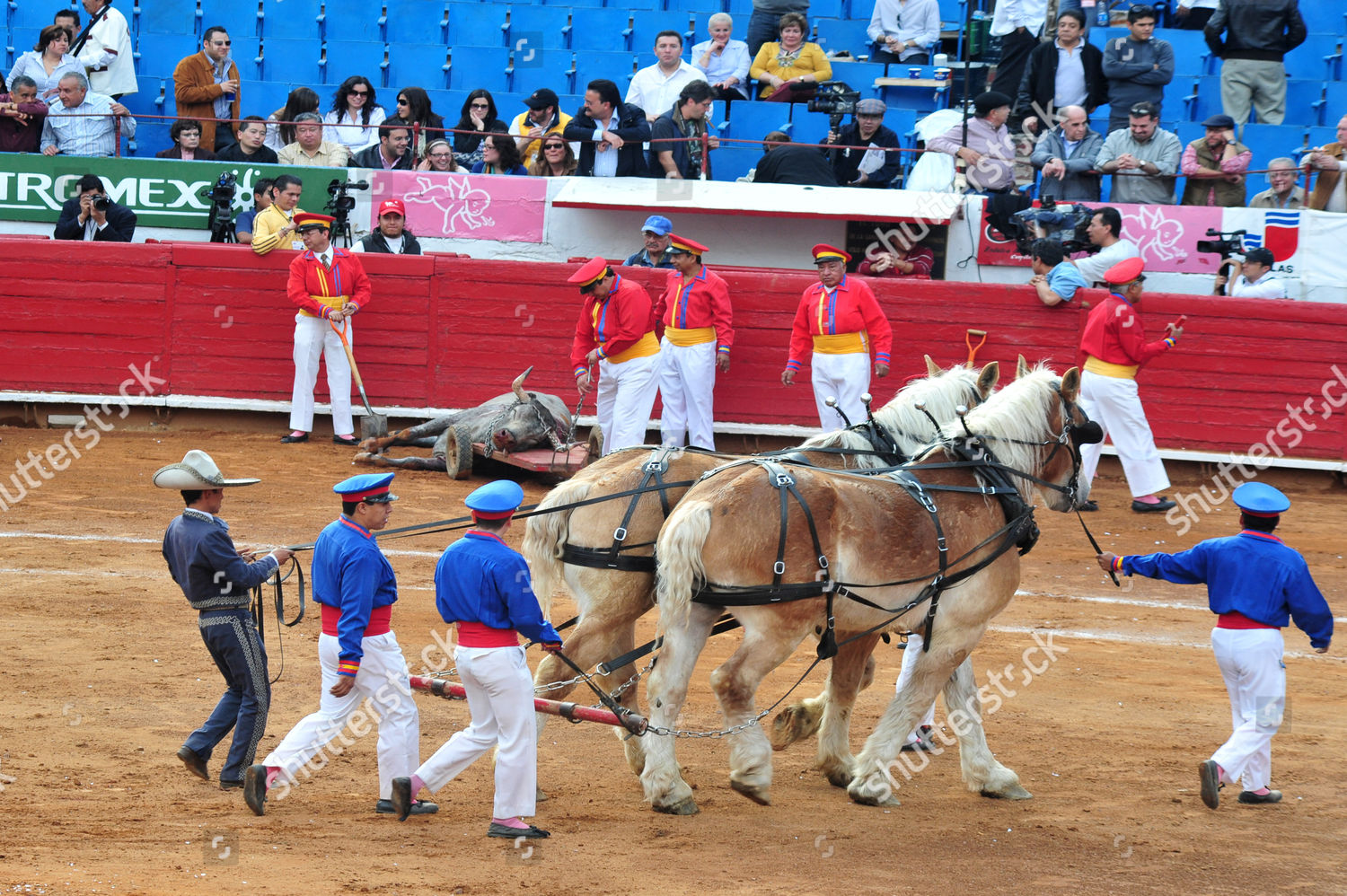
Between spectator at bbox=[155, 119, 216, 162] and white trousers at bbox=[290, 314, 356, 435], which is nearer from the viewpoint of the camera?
white trousers at bbox=[290, 314, 356, 435]

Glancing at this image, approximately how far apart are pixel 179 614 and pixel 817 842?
5263 mm

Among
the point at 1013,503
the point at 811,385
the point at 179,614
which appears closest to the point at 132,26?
the point at 811,385

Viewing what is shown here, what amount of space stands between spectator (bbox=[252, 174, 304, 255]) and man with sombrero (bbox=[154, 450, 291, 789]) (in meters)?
9.52

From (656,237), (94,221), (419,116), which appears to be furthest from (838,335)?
(94,221)

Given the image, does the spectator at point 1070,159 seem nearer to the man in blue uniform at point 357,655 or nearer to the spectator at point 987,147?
the spectator at point 987,147

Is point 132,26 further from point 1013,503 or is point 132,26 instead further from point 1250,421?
point 1013,503

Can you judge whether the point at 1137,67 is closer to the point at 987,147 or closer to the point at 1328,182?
the point at 987,147

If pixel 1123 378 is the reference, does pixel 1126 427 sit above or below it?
below

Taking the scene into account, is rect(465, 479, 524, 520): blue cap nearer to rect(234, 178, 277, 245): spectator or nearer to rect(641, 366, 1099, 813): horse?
rect(641, 366, 1099, 813): horse

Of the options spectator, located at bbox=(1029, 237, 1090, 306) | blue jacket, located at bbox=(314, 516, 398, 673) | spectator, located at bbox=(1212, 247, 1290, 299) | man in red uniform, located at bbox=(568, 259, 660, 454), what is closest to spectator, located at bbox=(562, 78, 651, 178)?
man in red uniform, located at bbox=(568, 259, 660, 454)

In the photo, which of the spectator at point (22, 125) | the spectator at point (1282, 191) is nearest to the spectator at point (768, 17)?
the spectator at point (1282, 191)

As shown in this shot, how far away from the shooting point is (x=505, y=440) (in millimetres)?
13711

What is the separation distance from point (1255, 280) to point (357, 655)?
40.2ft

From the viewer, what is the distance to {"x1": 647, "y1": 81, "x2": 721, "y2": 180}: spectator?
54.5 feet
